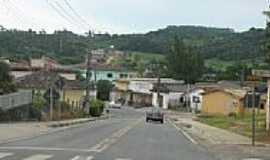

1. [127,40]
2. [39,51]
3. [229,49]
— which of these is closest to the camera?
[39,51]

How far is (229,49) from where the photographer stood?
154m

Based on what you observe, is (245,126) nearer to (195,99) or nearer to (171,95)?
(195,99)

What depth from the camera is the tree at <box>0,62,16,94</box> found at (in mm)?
49938

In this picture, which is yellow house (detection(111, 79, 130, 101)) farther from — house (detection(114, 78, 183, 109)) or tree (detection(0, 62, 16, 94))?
tree (detection(0, 62, 16, 94))

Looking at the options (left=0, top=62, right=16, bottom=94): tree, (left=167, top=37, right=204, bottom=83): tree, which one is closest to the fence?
(left=0, top=62, right=16, bottom=94): tree

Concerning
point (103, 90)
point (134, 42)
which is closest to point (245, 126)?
point (103, 90)

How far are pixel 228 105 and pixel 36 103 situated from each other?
148 feet

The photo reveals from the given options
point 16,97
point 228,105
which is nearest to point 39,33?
point 228,105

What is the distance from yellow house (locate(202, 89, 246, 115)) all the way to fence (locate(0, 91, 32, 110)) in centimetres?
4199

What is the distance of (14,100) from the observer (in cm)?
4709

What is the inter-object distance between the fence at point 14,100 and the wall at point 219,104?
44447 mm

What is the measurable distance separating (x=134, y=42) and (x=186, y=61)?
4139 centimetres

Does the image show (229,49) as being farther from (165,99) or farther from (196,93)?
(196,93)

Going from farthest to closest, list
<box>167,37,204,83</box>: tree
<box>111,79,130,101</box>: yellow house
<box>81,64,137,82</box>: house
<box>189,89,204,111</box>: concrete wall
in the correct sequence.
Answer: <box>81,64,137,82</box>: house, <box>111,79,130,101</box>: yellow house, <box>167,37,204,83</box>: tree, <box>189,89,204,111</box>: concrete wall
